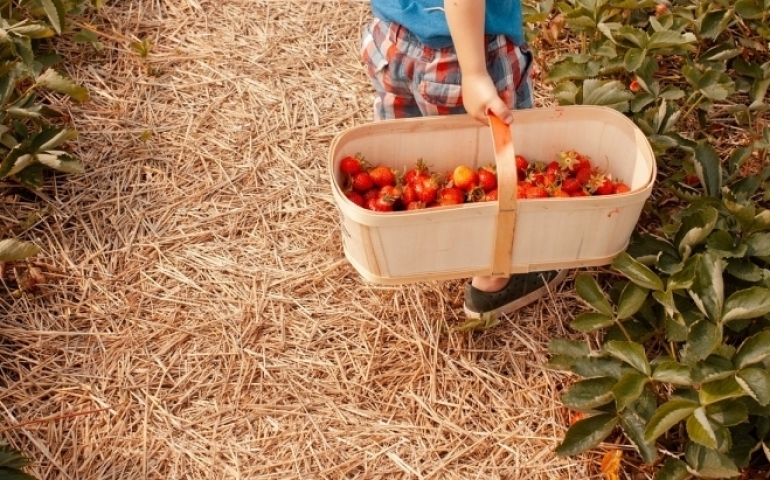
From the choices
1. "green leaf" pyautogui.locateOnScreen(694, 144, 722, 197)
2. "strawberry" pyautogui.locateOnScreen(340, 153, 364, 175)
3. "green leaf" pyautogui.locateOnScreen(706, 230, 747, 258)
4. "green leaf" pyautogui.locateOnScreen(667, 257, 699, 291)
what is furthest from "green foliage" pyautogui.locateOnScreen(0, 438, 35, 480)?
"green leaf" pyautogui.locateOnScreen(694, 144, 722, 197)

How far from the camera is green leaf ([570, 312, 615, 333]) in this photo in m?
1.65

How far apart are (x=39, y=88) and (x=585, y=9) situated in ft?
5.53

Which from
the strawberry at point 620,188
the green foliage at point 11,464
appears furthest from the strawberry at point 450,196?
the green foliage at point 11,464

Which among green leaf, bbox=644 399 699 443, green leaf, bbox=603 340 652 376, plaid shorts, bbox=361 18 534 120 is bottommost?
green leaf, bbox=644 399 699 443

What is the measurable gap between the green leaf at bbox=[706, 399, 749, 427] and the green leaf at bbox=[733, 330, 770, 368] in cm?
7

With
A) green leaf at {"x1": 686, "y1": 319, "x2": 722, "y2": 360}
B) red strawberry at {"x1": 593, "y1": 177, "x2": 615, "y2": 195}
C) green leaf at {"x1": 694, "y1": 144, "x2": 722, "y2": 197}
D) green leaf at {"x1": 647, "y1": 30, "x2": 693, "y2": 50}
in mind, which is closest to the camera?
green leaf at {"x1": 686, "y1": 319, "x2": 722, "y2": 360}

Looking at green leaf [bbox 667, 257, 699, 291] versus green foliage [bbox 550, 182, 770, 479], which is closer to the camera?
green foliage [bbox 550, 182, 770, 479]

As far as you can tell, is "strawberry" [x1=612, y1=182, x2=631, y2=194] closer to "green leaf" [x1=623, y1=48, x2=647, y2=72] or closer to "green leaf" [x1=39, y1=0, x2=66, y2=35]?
"green leaf" [x1=623, y1=48, x2=647, y2=72]

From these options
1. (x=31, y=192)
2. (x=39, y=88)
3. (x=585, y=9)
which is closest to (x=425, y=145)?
(x=585, y=9)

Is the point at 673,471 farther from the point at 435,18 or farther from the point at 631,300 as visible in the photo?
the point at 435,18

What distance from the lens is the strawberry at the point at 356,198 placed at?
5.58 ft

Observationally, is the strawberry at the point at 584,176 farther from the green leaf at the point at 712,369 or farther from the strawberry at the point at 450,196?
the green leaf at the point at 712,369

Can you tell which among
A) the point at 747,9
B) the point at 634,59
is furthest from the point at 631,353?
the point at 747,9

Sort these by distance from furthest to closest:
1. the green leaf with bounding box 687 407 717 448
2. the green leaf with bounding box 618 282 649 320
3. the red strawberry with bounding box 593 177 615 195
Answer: the red strawberry with bounding box 593 177 615 195 < the green leaf with bounding box 618 282 649 320 < the green leaf with bounding box 687 407 717 448
